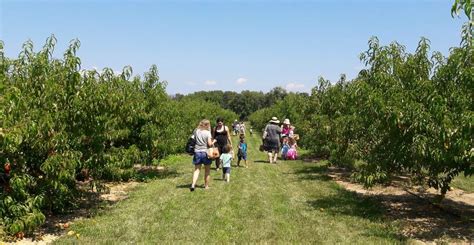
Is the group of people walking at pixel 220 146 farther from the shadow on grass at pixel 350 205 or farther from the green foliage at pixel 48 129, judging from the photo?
the shadow on grass at pixel 350 205

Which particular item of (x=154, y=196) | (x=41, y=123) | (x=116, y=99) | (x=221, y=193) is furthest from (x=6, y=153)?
(x=221, y=193)

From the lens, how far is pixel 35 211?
6859mm

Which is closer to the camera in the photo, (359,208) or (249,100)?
(359,208)

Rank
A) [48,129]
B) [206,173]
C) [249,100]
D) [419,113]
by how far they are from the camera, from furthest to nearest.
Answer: [249,100] → [206,173] → [419,113] → [48,129]

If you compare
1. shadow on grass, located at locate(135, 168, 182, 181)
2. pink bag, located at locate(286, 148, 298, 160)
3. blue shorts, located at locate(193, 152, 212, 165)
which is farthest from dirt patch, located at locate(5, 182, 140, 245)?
pink bag, located at locate(286, 148, 298, 160)

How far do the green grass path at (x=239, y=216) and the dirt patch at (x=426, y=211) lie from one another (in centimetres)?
42

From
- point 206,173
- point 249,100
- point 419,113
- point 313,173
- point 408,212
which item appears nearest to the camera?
point 419,113

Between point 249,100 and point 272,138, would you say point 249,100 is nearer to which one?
point 249,100

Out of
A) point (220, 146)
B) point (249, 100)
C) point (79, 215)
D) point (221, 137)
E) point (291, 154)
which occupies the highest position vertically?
point (249, 100)

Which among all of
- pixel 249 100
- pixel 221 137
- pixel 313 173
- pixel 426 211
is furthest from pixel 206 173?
pixel 249 100

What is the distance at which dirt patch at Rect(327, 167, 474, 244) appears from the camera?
7707mm

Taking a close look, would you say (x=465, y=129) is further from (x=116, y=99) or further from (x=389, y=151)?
(x=116, y=99)

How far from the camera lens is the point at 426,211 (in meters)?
9.61

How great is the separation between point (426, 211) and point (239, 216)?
156 inches
